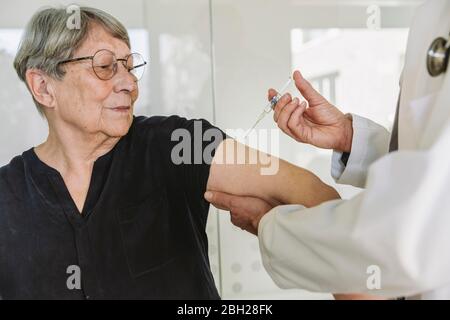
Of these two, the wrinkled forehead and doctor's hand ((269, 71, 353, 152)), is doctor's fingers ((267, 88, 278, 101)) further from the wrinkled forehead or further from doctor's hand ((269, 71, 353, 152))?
the wrinkled forehead

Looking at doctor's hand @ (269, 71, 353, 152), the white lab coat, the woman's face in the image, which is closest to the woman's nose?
the woman's face

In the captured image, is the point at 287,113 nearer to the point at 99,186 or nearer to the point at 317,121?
the point at 317,121

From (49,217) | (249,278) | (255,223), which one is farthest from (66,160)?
(249,278)

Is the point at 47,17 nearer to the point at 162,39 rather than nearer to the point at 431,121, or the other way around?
the point at 162,39

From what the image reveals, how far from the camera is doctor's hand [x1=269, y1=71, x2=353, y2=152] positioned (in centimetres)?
119

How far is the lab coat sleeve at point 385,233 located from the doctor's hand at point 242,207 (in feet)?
0.87

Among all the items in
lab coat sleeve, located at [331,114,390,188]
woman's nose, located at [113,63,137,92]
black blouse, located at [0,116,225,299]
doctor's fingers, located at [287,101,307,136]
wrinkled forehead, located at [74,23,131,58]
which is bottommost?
black blouse, located at [0,116,225,299]

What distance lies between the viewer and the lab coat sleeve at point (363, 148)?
114cm

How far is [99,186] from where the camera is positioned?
1186mm

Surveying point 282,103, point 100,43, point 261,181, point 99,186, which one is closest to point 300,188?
point 261,181

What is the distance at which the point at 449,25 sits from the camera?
82 cm

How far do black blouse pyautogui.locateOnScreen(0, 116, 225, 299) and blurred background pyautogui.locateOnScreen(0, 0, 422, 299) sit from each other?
9 centimetres
